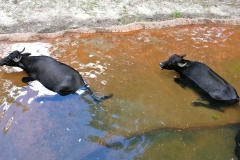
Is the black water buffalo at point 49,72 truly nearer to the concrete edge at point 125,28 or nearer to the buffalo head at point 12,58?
the buffalo head at point 12,58

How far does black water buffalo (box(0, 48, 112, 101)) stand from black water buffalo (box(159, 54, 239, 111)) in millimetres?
1621

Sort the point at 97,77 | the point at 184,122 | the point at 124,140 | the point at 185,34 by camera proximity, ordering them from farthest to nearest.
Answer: the point at 185,34
the point at 97,77
the point at 184,122
the point at 124,140

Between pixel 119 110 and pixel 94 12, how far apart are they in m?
3.45

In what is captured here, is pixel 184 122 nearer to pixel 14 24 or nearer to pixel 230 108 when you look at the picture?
pixel 230 108

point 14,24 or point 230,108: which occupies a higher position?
point 14,24

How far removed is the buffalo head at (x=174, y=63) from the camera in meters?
6.32

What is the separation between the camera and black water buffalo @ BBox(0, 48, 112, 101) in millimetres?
5512

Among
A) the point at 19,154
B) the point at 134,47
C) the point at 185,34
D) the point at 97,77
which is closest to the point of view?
the point at 19,154

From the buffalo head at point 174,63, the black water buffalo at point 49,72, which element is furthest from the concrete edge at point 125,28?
the buffalo head at point 174,63

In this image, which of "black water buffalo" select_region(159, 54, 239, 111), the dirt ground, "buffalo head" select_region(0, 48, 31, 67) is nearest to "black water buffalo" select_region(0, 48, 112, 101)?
"buffalo head" select_region(0, 48, 31, 67)

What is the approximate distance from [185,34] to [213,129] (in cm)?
303

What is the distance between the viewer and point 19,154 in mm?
4512

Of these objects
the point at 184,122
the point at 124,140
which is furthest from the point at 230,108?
the point at 124,140

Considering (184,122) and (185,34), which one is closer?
(184,122)
